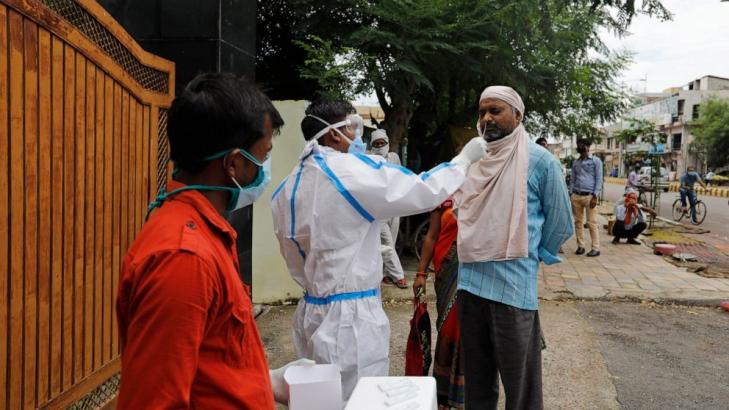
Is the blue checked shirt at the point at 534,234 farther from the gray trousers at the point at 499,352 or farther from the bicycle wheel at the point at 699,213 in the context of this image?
the bicycle wheel at the point at 699,213

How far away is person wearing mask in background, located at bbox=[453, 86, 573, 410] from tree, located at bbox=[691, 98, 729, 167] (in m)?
45.9

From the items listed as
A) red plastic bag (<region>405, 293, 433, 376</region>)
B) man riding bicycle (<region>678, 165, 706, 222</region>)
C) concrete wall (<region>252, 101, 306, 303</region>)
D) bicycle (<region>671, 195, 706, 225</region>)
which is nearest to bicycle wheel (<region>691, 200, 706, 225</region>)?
bicycle (<region>671, 195, 706, 225</region>)

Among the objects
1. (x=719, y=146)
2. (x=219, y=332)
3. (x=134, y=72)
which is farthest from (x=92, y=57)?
(x=719, y=146)

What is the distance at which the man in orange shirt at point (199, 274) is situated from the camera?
1.09 metres

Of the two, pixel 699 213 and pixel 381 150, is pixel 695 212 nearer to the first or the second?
pixel 699 213

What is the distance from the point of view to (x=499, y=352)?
2.73m

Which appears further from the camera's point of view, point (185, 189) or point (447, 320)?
point (447, 320)

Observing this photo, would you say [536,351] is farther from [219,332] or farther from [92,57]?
[92,57]

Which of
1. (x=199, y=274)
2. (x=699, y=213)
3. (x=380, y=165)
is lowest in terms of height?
(x=699, y=213)

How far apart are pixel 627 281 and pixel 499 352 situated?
16.8ft

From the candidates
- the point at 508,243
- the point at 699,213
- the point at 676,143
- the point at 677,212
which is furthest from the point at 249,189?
the point at 676,143

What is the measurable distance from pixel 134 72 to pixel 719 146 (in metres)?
48.1

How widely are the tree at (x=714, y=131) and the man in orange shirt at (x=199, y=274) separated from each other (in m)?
47.7

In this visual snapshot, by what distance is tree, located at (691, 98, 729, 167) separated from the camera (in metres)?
42.1
